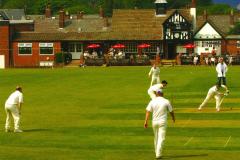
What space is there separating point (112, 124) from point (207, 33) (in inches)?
2466

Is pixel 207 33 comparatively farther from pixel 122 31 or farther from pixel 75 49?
pixel 75 49

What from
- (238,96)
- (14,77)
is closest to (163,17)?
(14,77)

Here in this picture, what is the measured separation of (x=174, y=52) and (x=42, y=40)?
16.1m

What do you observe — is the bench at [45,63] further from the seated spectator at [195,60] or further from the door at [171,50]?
the seated spectator at [195,60]

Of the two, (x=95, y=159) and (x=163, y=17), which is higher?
(x=163, y=17)

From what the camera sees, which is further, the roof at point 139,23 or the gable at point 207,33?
the gable at point 207,33

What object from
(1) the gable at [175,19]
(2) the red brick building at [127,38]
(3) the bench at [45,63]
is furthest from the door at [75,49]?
(1) the gable at [175,19]

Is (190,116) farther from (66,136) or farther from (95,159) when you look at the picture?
(95,159)

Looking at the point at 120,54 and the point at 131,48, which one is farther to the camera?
the point at 131,48

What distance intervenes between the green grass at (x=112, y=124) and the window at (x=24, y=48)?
39755 mm

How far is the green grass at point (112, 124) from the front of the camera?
22.8 meters

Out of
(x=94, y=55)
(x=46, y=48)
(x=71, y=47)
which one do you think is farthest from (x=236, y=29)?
(x=46, y=48)

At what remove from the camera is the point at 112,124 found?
29.8m

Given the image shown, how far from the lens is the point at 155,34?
9050 cm
